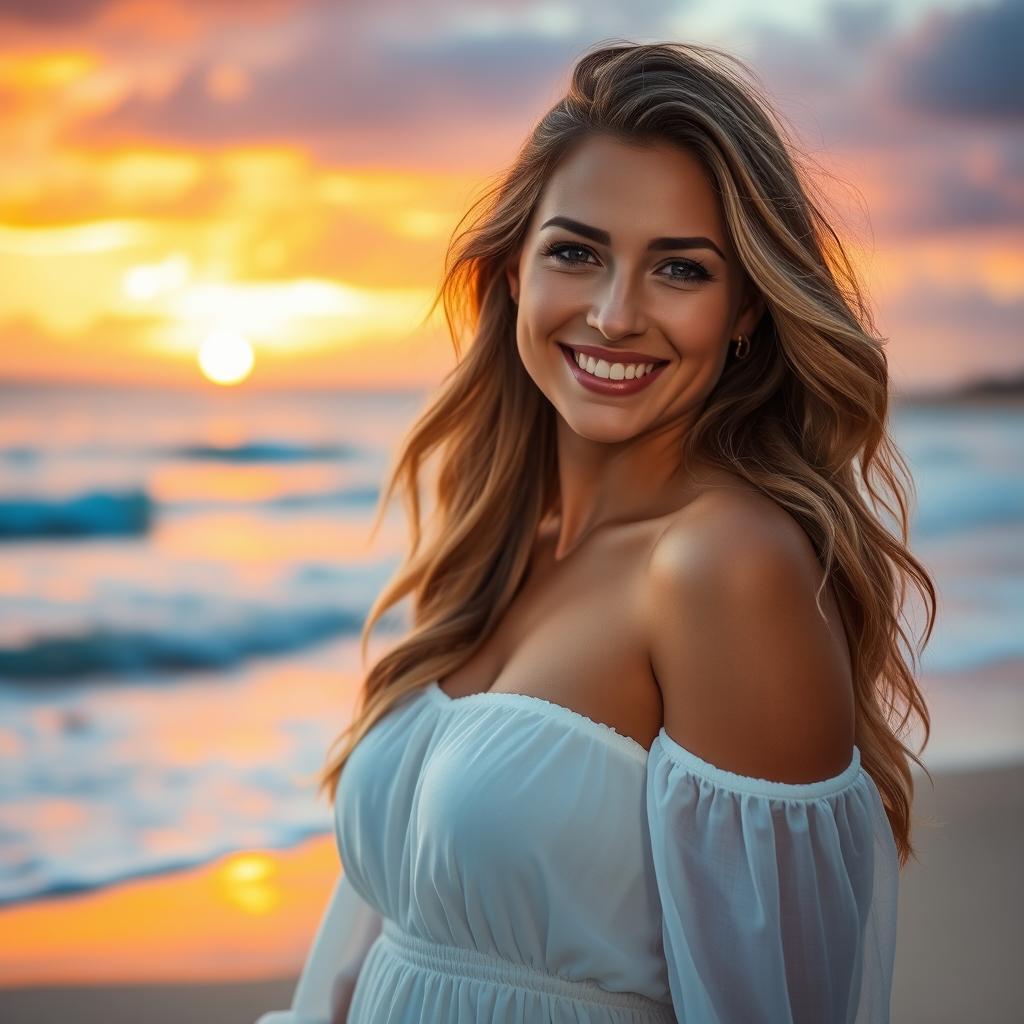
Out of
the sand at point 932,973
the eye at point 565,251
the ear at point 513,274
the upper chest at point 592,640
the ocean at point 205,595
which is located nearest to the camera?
the upper chest at point 592,640

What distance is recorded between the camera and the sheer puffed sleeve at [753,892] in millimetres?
1687

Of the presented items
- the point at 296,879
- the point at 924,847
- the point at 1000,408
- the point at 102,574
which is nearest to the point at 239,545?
the point at 102,574

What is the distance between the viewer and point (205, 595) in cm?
1111

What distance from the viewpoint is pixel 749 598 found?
1683 millimetres

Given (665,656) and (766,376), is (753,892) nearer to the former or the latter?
(665,656)

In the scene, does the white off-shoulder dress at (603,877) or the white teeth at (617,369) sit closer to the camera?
the white off-shoulder dress at (603,877)

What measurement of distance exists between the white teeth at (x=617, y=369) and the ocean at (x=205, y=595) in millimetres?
601

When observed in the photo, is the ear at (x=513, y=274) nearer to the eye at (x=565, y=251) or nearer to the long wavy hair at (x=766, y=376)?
the long wavy hair at (x=766, y=376)

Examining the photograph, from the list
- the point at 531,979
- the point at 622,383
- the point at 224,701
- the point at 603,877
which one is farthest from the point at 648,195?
the point at 224,701

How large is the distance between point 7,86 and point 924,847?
14.0m

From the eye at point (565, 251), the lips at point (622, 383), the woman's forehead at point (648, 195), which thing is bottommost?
the lips at point (622, 383)

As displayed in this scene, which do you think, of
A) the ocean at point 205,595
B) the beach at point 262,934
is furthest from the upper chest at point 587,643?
the beach at point 262,934

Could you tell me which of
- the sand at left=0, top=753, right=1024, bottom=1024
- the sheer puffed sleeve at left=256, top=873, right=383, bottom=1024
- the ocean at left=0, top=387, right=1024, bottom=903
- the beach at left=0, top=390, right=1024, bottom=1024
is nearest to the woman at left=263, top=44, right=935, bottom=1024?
the sheer puffed sleeve at left=256, top=873, right=383, bottom=1024

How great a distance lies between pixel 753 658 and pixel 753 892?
0.31m
